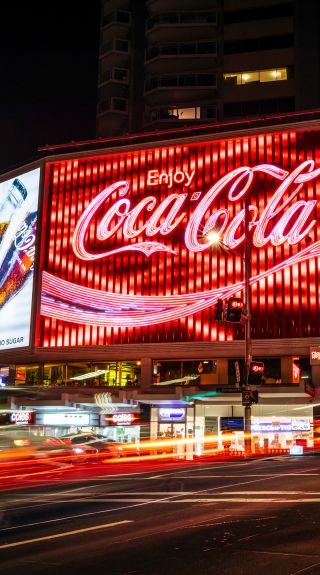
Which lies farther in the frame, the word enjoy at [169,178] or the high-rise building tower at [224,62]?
the high-rise building tower at [224,62]

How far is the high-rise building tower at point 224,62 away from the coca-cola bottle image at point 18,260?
24.3 meters

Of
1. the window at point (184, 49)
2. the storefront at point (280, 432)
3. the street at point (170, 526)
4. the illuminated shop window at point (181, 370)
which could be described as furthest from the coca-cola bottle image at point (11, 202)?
the street at point (170, 526)

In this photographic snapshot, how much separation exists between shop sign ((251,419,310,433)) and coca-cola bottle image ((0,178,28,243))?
23617 mm

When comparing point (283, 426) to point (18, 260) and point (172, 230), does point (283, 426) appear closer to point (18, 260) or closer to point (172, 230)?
point (172, 230)

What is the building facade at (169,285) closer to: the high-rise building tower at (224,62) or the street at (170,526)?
the street at (170,526)

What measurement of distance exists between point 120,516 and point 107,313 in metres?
31.4

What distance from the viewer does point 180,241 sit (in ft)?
140

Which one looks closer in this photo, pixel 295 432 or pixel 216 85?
pixel 295 432

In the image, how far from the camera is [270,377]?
40188 mm

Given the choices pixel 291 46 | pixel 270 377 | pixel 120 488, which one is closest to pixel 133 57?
pixel 291 46

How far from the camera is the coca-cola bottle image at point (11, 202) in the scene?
49.7 m

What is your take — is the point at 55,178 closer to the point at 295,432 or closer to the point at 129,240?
the point at 129,240

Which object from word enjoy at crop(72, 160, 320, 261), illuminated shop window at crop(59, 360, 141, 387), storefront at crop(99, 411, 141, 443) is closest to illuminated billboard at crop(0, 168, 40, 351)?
illuminated shop window at crop(59, 360, 141, 387)

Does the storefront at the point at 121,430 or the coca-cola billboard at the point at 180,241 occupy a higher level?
the coca-cola billboard at the point at 180,241
